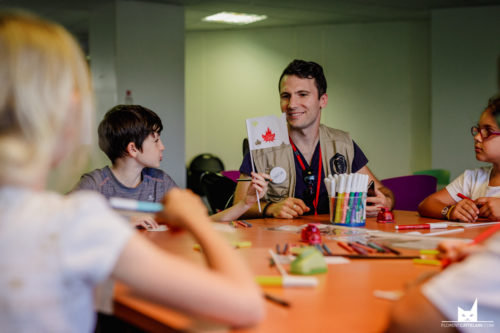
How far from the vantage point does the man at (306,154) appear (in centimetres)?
310

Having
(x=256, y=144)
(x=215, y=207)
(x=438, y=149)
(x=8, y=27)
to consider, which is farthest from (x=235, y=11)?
(x=8, y=27)

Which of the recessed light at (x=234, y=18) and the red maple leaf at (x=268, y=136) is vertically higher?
the recessed light at (x=234, y=18)

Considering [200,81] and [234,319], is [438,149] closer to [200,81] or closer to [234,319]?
[200,81]

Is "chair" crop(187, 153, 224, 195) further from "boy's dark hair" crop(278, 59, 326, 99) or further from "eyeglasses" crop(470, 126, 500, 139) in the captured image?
"eyeglasses" crop(470, 126, 500, 139)

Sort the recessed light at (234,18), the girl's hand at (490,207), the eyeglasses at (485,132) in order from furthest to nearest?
the recessed light at (234,18) → the eyeglasses at (485,132) → the girl's hand at (490,207)

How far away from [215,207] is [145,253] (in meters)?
2.70

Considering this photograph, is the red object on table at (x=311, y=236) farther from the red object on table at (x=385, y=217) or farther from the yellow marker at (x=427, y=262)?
the red object on table at (x=385, y=217)

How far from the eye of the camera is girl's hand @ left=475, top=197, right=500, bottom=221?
8.31 ft

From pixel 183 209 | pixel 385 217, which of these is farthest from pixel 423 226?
pixel 183 209

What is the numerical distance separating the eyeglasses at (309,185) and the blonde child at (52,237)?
199 centimetres

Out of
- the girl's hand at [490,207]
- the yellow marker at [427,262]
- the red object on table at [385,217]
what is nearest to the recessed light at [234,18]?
the red object on table at [385,217]

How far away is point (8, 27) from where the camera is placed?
3.33 feet

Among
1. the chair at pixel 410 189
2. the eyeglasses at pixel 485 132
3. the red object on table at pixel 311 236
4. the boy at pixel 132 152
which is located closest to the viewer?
the red object on table at pixel 311 236

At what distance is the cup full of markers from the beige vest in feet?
2.25
